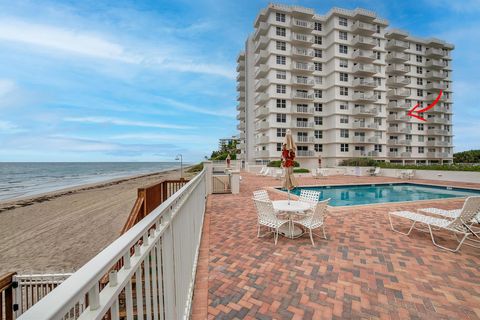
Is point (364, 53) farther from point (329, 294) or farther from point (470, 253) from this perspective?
point (329, 294)

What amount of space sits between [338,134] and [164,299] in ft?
124

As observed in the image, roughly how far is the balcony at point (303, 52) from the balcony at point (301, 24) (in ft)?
9.55

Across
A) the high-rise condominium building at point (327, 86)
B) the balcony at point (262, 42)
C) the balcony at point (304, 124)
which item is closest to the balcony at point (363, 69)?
the high-rise condominium building at point (327, 86)

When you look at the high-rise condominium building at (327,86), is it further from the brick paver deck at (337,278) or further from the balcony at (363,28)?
the brick paver deck at (337,278)

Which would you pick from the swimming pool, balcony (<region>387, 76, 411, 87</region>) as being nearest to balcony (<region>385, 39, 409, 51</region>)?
balcony (<region>387, 76, 411, 87</region>)

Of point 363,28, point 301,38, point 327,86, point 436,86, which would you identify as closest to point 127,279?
point 301,38

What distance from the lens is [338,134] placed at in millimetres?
35375

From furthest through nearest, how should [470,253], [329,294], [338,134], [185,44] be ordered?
[338,134] → [185,44] → [470,253] → [329,294]

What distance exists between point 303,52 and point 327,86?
6802 mm

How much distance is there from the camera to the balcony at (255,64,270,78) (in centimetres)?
3509

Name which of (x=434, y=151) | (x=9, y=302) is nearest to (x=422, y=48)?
(x=434, y=151)

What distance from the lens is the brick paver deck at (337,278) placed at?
2.99 metres

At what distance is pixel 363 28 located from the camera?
3503cm

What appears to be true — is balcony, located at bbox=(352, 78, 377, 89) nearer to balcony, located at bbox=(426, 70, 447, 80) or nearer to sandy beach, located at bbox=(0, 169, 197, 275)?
balcony, located at bbox=(426, 70, 447, 80)
